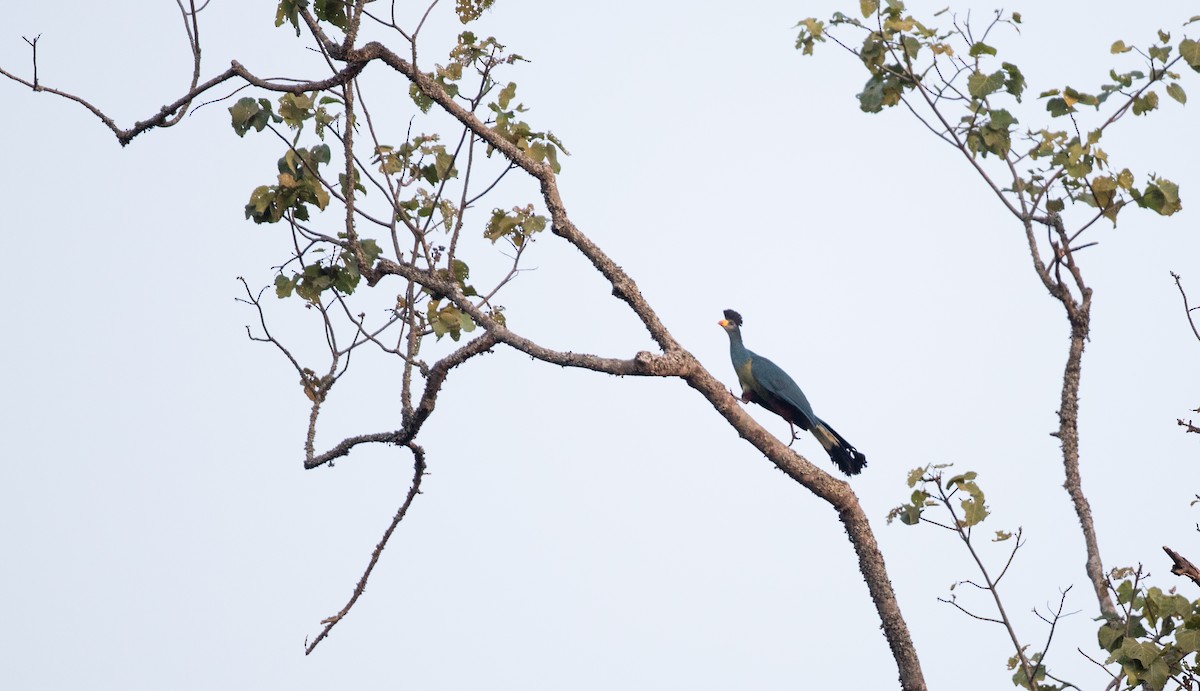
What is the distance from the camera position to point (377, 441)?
696 centimetres

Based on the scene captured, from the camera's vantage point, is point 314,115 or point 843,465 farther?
point 843,465

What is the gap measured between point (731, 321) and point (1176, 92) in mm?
3863

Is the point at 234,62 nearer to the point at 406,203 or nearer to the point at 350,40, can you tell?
the point at 350,40

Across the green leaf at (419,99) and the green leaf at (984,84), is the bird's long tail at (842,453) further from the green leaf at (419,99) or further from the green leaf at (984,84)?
the green leaf at (419,99)

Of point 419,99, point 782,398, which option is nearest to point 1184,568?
point 782,398

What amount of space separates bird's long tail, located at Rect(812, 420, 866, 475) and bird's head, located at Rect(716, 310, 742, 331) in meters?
1.67

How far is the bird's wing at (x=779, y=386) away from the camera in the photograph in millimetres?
8805

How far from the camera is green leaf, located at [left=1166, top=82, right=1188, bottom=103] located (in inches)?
281

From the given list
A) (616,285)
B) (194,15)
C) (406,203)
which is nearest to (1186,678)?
(616,285)

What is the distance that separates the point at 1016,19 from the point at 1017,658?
11.4 ft

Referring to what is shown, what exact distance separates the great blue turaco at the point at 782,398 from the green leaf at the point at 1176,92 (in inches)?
111

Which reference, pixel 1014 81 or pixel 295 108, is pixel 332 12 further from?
pixel 1014 81

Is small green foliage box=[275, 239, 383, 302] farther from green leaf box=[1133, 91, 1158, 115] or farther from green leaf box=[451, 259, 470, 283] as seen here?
green leaf box=[1133, 91, 1158, 115]

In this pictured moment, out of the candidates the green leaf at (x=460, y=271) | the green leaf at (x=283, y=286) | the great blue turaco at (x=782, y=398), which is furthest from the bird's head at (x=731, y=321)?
the green leaf at (x=283, y=286)
